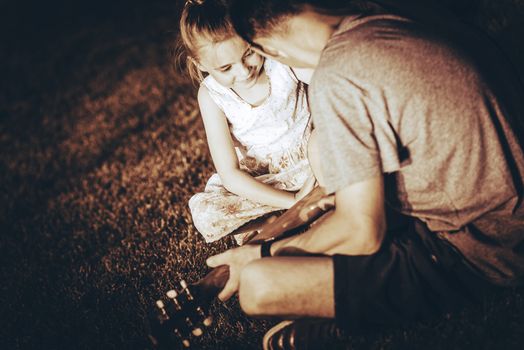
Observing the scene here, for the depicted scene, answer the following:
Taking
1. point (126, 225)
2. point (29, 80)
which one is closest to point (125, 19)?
point (29, 80)

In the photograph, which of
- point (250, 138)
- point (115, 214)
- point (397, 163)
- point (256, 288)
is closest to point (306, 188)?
point (250, 138)

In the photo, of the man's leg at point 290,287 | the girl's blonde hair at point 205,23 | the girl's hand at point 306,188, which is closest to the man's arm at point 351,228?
the man's leg at point 290,287

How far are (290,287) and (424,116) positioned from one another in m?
1.00

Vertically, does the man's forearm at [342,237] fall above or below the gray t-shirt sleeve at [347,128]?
below

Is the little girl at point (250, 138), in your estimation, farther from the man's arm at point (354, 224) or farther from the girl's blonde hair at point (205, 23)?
the man's arm at point (354, 224)

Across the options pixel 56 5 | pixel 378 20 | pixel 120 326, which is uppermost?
pixel 56 5

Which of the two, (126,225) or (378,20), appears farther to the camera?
(126,225)

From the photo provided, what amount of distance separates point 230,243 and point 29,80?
807 cm

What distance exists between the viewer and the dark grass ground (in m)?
2.81

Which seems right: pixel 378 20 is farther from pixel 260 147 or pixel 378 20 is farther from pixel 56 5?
pixel 56 5

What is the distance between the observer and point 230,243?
3508 millimetres

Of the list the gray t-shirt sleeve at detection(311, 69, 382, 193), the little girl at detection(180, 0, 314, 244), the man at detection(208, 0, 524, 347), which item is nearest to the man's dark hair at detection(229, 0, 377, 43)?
the man at detection(208, 0, 524, 347)

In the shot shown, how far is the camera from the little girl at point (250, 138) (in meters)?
2.97

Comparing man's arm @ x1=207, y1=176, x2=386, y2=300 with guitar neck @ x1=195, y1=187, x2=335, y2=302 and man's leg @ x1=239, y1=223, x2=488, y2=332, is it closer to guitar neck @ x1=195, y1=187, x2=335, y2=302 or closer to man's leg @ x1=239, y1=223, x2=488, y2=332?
man's leg @ x1=239, y1=223, x2=488, y2=332
